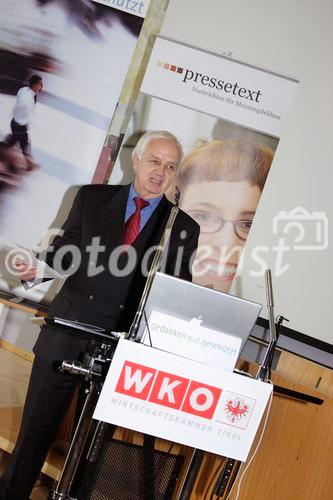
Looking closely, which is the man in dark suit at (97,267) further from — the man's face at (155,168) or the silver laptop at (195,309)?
the silver laptop at (195,309)

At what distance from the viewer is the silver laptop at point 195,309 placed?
85.9 inches

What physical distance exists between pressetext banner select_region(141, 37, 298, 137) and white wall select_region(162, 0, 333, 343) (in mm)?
109

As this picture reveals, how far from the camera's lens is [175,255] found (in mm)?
3199

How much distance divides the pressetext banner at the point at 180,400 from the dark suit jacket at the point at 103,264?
799 millimetres

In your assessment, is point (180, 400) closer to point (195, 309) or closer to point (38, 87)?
point (195, 309)

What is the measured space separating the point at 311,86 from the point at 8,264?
2039 mm

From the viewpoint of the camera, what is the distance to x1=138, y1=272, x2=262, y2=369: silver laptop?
85.9 inches

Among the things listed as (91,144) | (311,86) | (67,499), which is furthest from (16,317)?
(311,86)

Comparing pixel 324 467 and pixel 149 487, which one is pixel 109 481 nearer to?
pixel 149 487

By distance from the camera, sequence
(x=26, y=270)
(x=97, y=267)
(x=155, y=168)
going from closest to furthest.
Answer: (x=26, y=270) < (x=97, y=267) < (x=155, y=168)

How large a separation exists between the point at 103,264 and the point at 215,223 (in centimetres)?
97

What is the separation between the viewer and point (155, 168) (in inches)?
135

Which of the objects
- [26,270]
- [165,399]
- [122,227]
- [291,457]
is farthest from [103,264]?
[291,457]

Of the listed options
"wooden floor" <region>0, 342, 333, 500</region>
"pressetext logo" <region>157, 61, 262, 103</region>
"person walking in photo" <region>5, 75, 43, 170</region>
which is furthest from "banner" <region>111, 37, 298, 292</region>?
"wooden floor" <region>0, 342, 333, 500</region>
